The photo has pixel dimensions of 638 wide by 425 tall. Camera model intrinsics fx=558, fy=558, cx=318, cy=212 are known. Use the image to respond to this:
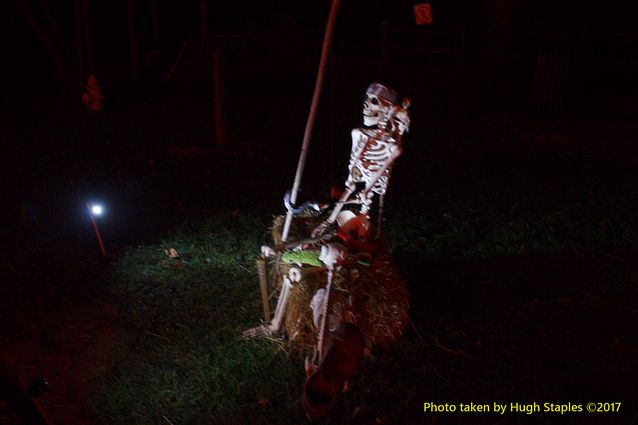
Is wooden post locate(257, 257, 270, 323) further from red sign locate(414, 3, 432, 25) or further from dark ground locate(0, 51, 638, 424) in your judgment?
red sign locate(414, 3, 432, 25)

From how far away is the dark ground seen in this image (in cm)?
391

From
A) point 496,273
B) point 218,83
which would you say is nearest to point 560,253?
point 496,273

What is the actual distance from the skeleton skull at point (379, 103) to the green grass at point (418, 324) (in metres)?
1.54

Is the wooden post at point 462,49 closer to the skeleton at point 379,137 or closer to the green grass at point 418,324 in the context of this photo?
the green grass at point 418,324

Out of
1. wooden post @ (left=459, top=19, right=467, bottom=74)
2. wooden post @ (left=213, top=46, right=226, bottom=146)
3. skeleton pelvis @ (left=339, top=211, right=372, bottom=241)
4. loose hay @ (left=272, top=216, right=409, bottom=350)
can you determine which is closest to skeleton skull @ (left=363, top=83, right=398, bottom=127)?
skeleton pelvis @ (left=339, top=211, right=372, bottom=241)

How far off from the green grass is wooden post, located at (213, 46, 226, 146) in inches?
125

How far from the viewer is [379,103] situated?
3334mm

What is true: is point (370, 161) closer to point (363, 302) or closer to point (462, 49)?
point (363, 302)

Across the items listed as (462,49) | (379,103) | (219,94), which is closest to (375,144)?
(379,103)

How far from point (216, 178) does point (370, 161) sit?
4.07 m

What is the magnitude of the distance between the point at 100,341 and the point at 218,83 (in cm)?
530

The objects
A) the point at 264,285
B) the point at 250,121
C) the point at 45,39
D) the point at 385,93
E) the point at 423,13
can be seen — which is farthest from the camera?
the point at 423,13

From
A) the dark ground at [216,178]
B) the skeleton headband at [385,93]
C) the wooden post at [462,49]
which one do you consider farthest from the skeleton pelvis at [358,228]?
the wooden post at [462,49]

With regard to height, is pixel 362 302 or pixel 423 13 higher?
pixel 423 13
